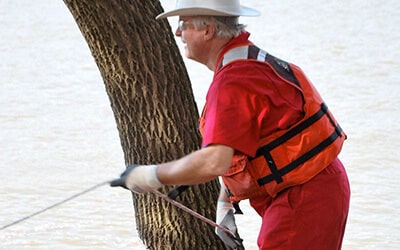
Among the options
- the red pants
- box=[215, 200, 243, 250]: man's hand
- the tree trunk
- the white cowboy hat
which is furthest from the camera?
the tree trunk

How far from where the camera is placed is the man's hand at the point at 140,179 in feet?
11.6

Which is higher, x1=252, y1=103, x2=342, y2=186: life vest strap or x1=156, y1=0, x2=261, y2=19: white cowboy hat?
x1=156, y1=0, x2=261, y2=19: white cowboy hat

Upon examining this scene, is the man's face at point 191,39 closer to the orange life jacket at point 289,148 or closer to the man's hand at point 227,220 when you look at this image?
the orange life jacket at point 289,148

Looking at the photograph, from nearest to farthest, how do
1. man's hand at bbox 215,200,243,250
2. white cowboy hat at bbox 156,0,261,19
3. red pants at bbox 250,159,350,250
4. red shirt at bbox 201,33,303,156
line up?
red shirt at bbox 201,33,303,156 → white cowboy hat at bbox 156,0,261,19 → red pants at bbox 250,159,350,250 → man's hand at bbox 215,200,243,250

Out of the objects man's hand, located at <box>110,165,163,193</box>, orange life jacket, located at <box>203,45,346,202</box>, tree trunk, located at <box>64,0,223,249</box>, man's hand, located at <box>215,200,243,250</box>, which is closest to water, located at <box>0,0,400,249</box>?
tree trunk, located at <box>64,0,223,249</box>

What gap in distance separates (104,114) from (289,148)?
658 cm

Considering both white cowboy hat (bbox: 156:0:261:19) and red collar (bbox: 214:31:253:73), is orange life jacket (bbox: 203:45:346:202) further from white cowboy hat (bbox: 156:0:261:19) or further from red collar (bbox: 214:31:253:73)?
white cowboy hat (bbox: 156:0:261:19)

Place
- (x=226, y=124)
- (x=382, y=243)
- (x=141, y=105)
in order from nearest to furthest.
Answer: (x=226, y=124) → (x=141, y=105) → (x=382, y=243)

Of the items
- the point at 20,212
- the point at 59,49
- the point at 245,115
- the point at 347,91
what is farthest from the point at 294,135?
the point at 59,49

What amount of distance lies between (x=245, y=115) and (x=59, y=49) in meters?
9.58

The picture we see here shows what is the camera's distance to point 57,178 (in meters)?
8.14

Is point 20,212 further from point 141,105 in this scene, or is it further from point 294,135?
point 294,135

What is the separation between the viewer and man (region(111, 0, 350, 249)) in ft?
11.2

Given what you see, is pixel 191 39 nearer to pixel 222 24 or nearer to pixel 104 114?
pixel 222 24
